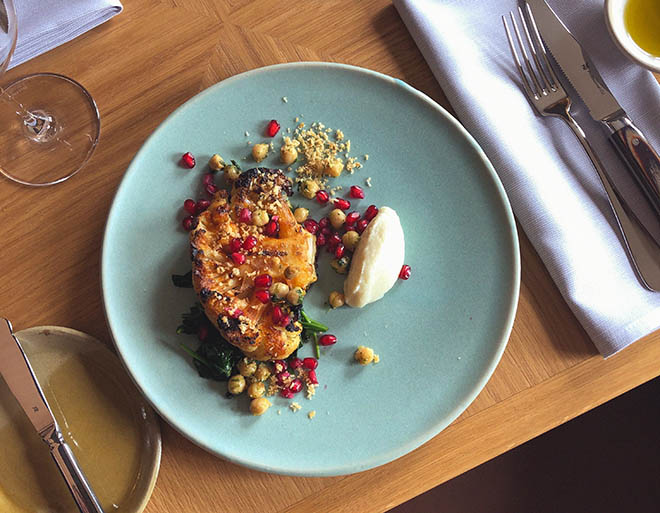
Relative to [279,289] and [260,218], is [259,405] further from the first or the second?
[260,218]

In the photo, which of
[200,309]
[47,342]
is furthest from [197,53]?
[47,342]

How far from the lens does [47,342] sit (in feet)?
4.58

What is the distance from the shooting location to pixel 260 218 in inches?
54.3

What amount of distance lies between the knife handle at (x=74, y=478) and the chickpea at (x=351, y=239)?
29.3 inches

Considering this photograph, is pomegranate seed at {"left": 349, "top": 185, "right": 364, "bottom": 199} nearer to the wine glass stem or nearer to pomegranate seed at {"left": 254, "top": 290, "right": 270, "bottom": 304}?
pomegranate seed at {"left": 254, "top": 290, "right": 270, "bottom": 304}

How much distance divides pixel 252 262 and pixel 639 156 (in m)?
0.95

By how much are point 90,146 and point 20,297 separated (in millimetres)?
392

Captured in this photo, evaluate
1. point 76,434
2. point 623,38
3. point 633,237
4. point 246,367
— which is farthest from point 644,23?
point 76,434

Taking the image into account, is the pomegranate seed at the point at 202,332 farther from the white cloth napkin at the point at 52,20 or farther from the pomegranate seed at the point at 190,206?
the white cloth napkin at the point at 52,20

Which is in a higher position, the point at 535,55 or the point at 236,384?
the point at 535,55

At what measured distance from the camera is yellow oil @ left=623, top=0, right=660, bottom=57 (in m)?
1.50

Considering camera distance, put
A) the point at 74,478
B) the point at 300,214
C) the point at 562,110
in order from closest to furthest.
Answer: the point at 74,478
the point at 300,214
the point at 562,110

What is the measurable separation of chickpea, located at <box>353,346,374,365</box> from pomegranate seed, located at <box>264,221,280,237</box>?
326 millimetres

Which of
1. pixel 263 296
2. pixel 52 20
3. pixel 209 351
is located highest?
pixel 52 20
